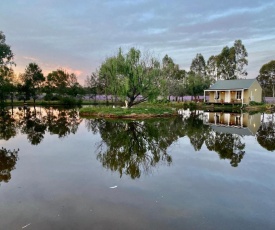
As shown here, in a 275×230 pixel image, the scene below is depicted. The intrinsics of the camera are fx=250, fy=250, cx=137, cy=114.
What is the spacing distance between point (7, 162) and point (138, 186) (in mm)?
5032

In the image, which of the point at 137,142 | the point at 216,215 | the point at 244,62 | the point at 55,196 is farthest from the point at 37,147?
the point at 244,62

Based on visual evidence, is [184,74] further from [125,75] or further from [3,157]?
[3,157]

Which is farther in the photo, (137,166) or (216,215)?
(137,166)

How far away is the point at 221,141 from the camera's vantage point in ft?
39.8

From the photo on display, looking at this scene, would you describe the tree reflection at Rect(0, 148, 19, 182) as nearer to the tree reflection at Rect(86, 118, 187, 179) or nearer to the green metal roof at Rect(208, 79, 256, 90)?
the tree reflection at Rect(86, 118, 187, 179)

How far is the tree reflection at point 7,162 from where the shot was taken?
6988mm

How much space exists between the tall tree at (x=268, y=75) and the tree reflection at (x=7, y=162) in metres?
79.6

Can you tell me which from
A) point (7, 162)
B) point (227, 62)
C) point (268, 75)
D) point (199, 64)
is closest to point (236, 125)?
point (7, 162)

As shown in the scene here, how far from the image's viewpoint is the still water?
14.6 ft

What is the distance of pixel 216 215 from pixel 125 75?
2357 centimetres

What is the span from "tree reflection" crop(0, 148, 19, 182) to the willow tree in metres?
17.2

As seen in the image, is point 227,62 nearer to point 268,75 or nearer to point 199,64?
point 199,64

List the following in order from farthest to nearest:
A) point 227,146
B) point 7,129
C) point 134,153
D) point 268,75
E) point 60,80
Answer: point 60,80 → point 268,75 → point 7,129 → point 227,146 → point 134,153

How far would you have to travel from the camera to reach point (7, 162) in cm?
847
